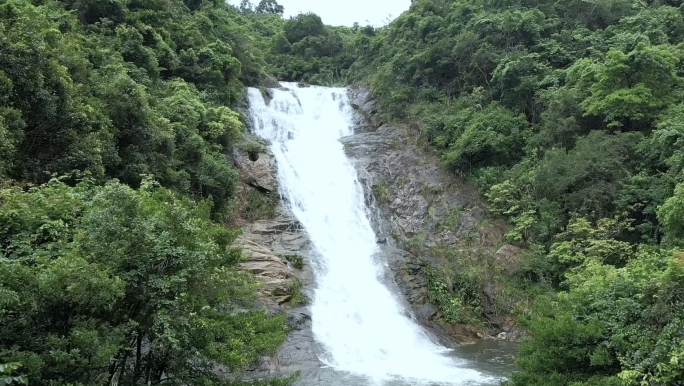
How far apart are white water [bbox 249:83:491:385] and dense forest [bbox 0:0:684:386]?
321cm

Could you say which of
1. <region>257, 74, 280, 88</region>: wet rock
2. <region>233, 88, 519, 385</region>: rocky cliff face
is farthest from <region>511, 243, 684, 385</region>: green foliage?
<region>257, 74, 280, 88</region>: wet rock

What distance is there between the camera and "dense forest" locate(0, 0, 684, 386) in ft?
22.2

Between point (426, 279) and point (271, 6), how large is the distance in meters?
63.0

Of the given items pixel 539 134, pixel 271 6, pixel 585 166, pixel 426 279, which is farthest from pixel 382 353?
pixel 271 6

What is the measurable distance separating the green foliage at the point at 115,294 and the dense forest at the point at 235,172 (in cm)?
3

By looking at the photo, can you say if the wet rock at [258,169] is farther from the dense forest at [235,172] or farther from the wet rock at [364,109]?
the wet rock at [364,109]

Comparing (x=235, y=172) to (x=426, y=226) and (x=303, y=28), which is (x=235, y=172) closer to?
(x=426, y=226)

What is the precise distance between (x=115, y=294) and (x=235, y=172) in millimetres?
14003

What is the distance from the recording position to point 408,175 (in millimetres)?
26031

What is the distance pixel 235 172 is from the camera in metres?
19.9

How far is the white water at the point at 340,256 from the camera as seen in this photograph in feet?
49.1

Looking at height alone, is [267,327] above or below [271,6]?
below

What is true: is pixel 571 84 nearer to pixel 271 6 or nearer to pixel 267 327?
pixel 267 327

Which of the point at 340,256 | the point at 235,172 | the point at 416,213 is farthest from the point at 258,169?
the point at 416,213
